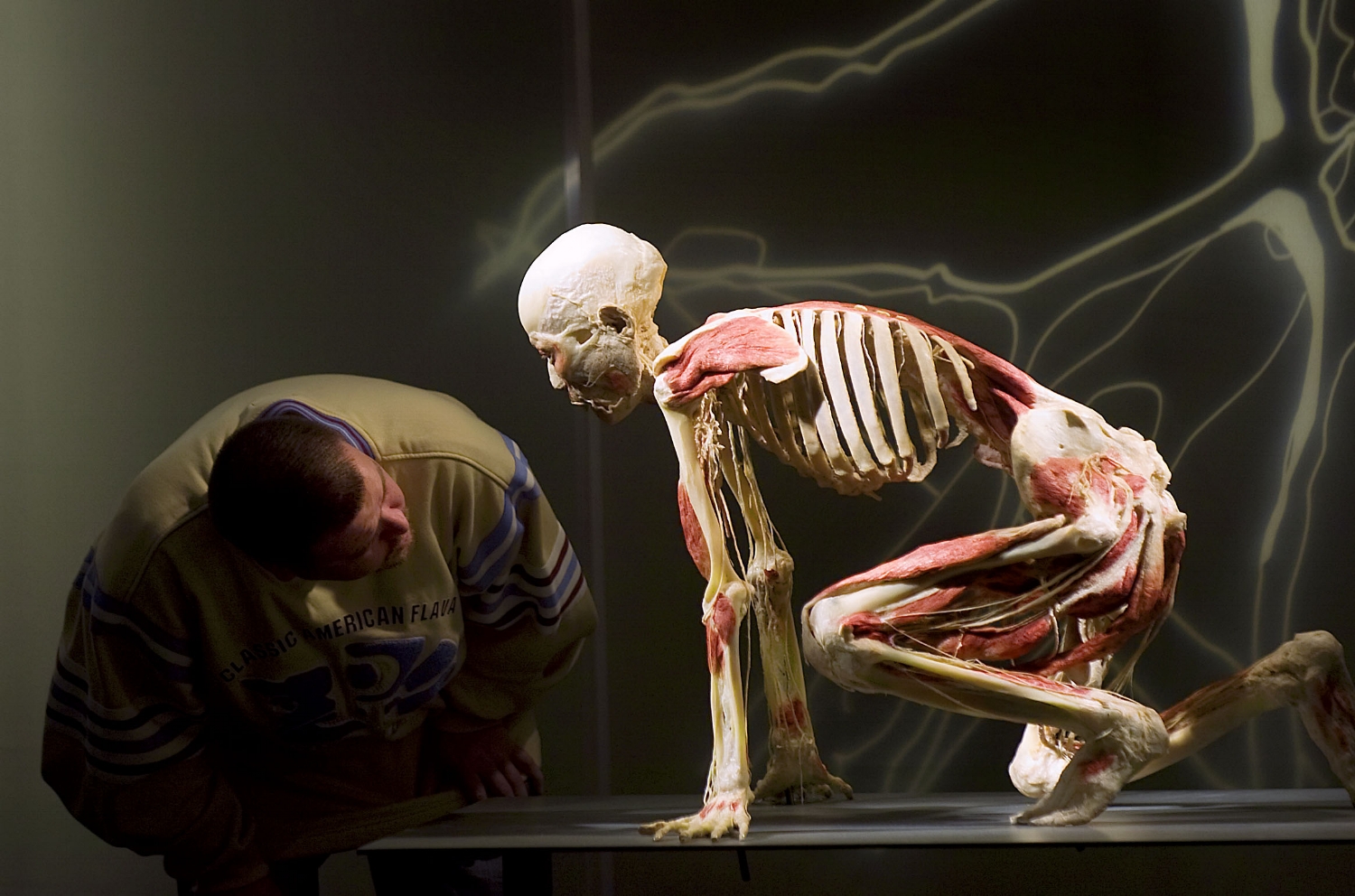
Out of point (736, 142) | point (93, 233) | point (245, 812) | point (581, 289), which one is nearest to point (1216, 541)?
point (736, 142)

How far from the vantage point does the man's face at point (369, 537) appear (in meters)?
1.49

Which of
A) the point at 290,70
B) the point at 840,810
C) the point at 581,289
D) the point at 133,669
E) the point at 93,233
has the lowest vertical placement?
the point at 840,810

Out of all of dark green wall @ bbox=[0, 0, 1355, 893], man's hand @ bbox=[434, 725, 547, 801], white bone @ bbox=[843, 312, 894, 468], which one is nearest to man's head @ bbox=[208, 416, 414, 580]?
man's hand @ bbox=[434, 725, 547, 801]

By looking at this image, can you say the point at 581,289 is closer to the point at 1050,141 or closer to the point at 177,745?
the point at 177,745

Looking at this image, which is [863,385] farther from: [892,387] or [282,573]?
[282,573]

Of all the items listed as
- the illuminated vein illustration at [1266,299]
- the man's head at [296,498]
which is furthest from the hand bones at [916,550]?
the illuminated vein illustration at [1266,299]

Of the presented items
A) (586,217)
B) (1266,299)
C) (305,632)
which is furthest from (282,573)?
(1266,299)

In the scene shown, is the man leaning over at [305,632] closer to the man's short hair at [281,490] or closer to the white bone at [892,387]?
the man's short hair at [281,490]

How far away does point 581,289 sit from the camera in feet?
5.67

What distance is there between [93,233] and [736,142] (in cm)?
118

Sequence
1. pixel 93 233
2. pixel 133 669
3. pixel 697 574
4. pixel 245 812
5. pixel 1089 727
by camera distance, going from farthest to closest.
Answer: pixel 697 574 < pixel 93 233 < pixel 245 812 < pixel 133 669 < pixel 1089 727

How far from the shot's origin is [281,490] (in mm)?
1444

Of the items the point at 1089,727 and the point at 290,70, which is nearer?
the point at 1089,727

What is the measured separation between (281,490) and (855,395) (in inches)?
29.2
